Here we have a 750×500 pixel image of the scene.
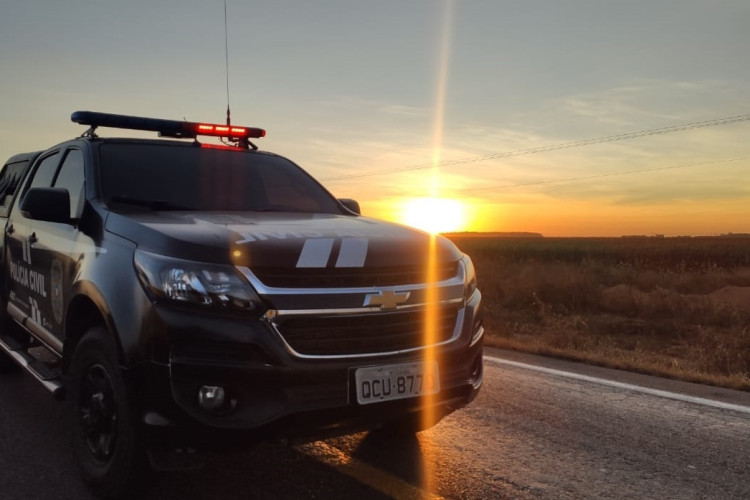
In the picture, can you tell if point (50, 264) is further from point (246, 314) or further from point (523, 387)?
point (523, 387)

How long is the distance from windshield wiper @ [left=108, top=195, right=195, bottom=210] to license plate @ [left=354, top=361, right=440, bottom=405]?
163 centimetres

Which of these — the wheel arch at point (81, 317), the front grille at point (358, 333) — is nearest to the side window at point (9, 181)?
the wheel arch at point (81, 317)

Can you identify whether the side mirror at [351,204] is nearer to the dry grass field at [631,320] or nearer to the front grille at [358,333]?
the front grille at [358,333]

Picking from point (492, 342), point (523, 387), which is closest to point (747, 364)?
point (492, 342)

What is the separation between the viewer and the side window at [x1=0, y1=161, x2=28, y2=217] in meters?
5.54

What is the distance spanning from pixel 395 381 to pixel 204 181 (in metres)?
2.01

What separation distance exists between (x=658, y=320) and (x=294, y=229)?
1087cm

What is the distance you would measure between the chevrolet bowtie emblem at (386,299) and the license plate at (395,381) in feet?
0.88

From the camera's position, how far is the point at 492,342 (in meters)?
8.09

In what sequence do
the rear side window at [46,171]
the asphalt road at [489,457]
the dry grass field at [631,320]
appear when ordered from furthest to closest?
the dry grass field at [631,320] → the rear side window at [46,171] → the asphalt road at [489,457]

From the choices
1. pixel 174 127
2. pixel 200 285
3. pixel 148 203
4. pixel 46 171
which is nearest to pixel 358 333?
pixel 200 285

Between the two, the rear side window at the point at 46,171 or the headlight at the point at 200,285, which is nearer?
the headlight at the point at 200,285

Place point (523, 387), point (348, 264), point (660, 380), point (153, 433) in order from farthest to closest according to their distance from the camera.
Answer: point (660, 380), point (523, 387), point (348, 264), point (153, 433)

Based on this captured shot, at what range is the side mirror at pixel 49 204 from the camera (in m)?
3.50
